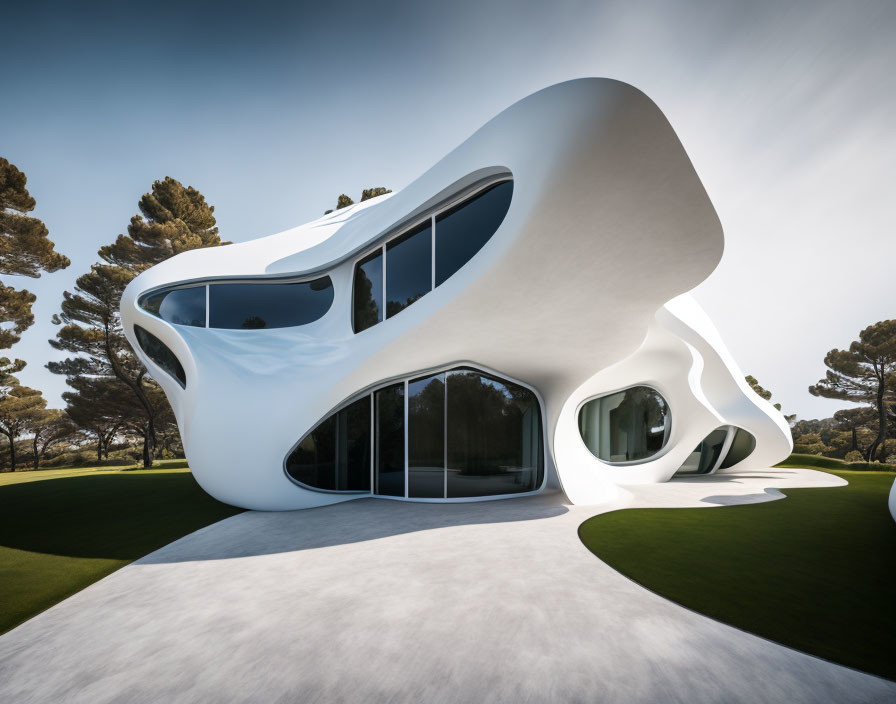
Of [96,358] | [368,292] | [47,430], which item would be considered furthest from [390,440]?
[47,430]

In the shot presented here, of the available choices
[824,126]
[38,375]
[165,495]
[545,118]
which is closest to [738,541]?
[545,118]

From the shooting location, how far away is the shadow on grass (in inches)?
227

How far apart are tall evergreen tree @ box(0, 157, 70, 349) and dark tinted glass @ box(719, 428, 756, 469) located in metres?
29.3

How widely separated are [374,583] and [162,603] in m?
2.10

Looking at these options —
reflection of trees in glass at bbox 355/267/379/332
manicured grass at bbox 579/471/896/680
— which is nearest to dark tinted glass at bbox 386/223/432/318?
reflection of trees in glass at bbox 355/267/379/332

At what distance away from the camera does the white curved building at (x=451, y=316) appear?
5.44 metres

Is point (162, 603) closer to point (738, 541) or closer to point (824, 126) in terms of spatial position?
point (738, 541)

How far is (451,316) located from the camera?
23.6 ft

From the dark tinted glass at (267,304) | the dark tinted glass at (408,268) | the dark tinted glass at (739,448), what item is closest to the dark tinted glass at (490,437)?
the dark tinted glass at (408,268)

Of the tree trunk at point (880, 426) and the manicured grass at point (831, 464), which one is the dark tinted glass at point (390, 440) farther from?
the tree trunk at point (880, 426)

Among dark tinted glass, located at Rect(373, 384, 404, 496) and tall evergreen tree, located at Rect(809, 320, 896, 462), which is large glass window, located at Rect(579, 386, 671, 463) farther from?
tall evergreen tree, located at Rect(809, 320, 896, 462)

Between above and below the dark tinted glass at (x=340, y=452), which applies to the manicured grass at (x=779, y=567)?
below

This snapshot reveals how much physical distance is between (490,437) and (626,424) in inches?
246

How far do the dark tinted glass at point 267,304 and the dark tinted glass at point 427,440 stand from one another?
143 inches
